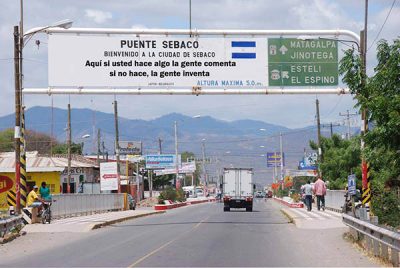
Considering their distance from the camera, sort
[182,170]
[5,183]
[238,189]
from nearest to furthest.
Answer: [5,183]
[238,189]
[182,170]

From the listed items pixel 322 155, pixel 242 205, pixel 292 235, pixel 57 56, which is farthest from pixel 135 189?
pixel 292 235

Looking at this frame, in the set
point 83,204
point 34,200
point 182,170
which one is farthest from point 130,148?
point 34,200

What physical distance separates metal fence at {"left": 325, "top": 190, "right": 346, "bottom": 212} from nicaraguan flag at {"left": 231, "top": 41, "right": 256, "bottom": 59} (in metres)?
10.7

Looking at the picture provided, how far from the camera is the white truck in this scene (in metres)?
49.2

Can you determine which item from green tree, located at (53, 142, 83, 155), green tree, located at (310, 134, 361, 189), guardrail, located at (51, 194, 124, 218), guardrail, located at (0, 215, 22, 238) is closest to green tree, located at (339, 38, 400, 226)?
guardrail, located at (0, 215, 22, 238)

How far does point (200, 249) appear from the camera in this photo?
60.9 feet

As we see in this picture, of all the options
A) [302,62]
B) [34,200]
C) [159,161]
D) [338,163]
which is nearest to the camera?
[34,200]

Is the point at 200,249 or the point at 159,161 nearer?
the point at 200,249

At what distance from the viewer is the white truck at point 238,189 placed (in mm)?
49219

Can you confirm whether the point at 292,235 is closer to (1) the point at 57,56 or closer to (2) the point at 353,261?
(2) the point at 353,261

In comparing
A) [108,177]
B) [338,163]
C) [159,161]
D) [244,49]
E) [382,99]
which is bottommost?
[108,177]

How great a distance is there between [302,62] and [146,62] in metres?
6.41

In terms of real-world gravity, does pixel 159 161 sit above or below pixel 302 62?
below

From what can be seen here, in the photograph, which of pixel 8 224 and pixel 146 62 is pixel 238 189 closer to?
pixel 146 62
